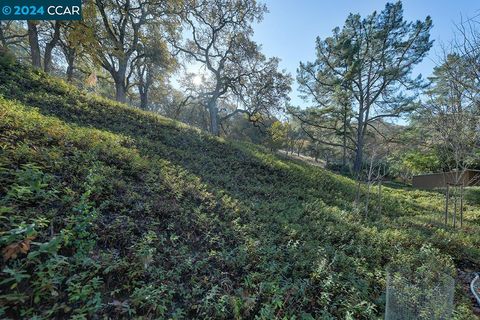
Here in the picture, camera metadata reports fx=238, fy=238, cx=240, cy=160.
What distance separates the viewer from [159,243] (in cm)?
273

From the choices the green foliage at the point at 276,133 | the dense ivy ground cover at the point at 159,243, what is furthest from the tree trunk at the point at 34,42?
the green foliage at the point at 276,133

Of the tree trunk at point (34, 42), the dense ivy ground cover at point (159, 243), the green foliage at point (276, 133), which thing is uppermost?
the tree trunk at point (34, 42)

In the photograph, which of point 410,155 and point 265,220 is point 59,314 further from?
point 410,155

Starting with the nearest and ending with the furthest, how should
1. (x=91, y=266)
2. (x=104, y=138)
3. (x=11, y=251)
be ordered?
1. (x=11, y=251)
2. (x=91, y=266)
3. (x=104, y=138)

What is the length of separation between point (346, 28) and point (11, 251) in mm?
21651

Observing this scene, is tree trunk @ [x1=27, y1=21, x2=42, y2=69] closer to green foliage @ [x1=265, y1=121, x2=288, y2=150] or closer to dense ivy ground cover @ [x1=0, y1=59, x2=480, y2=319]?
dense ivy ground cover @ [x1=0, y1=59, x2=480, y2=319]

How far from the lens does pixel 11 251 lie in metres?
1.66

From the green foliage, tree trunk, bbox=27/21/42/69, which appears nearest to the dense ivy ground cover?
tree trunk, bbox=27/21/42/69

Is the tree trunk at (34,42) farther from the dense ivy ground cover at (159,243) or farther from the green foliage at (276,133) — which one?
the green foliage at (276,133)

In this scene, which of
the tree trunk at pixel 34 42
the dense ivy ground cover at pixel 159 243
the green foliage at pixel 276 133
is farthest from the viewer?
the green foliage at pixel 276 133

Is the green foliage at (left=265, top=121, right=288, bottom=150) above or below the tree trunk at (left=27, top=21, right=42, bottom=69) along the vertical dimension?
below

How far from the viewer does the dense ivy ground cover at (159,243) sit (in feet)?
6.02

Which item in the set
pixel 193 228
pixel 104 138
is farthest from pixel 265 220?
pixel 104 138

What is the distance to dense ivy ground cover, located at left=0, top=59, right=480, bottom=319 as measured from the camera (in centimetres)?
183
